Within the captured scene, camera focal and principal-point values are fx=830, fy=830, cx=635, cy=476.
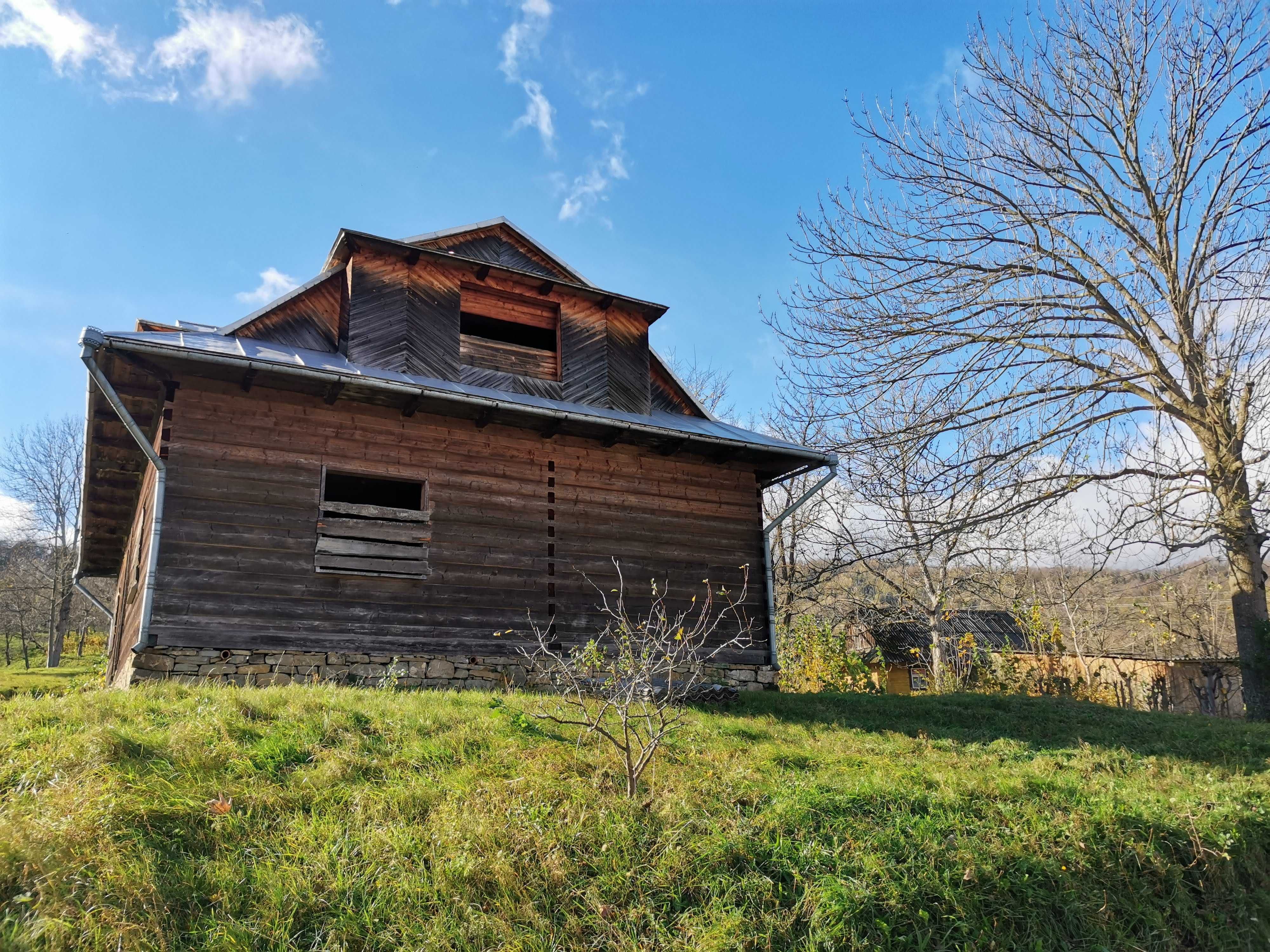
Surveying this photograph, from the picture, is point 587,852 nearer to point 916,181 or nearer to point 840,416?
point 840,416

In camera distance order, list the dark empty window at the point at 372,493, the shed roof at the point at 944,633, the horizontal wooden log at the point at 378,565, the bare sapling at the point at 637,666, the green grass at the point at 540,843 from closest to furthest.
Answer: the green grass at the point at 540,843
the bare sapling at the point at 637,666
the horizontal wooden log at the point at 378,565
the dark empty window at the point at 372,493
the shed roof at the point at 944,633

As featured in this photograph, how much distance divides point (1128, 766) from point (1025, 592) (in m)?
20.9

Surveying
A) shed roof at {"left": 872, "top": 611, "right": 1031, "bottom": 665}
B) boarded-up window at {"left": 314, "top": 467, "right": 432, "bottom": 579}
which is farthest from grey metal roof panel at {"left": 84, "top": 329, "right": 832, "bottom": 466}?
shed roof at {"left": 872, "top": 611, "right": 1031, "bottom": 665}

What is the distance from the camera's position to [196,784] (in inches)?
201

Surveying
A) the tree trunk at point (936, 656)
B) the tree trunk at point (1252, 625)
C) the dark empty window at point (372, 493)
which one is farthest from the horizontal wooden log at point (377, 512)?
the tree trunk at point (936, 656)

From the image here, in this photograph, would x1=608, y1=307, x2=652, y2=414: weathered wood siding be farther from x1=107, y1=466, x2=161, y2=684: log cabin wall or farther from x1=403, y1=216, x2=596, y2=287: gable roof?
x1=107, y1=466, x2=161, y2=684: log cabin wall

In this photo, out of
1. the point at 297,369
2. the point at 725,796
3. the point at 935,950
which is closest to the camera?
the point at 935,950

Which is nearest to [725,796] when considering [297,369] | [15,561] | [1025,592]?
[297,369]

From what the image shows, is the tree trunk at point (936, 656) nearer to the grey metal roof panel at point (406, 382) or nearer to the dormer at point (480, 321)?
the grey metal roof panel at point (406, 382)

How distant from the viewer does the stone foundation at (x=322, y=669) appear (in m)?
9.19

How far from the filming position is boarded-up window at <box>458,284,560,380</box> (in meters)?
12.3

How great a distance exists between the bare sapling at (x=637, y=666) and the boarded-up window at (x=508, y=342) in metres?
3.36

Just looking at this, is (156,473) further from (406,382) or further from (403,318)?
(403,318)

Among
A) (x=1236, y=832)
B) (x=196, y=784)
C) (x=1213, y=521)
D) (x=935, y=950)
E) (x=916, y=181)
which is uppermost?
(x=916, y=181)
